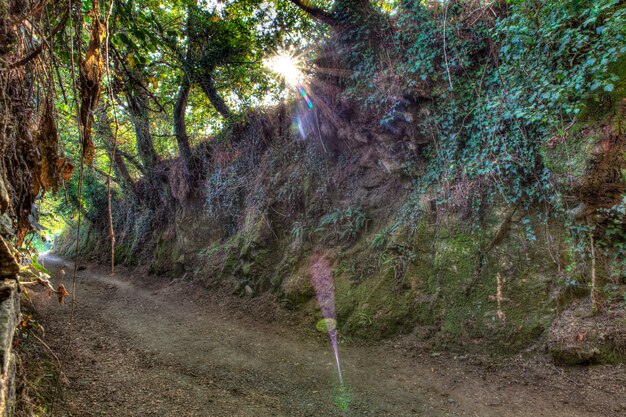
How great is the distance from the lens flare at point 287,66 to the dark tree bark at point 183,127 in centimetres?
282

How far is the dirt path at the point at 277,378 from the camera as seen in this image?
3.85 m

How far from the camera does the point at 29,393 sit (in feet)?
8.37

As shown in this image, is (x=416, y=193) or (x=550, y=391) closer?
(x=550, y=391)

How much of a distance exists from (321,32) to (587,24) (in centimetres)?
612

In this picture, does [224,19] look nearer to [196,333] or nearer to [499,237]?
[196,333]

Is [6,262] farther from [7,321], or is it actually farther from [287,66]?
[287,66]

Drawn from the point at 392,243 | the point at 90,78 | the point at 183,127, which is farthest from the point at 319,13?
the point at 90,78

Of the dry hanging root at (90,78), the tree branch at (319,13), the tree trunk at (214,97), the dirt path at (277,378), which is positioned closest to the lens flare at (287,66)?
the tree branch at (319,13)

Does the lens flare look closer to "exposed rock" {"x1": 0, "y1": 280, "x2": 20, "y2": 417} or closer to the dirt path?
the dirt path

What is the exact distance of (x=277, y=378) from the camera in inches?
193

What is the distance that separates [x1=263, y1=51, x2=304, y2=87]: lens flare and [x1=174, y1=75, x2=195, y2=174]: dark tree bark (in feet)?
9.26

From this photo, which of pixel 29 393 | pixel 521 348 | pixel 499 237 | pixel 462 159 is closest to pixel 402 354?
pixel 521 348

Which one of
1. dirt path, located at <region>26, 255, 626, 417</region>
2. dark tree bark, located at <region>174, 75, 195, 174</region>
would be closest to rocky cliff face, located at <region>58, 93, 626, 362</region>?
dirt path, located at <region>26, 255, 626, 417</region>

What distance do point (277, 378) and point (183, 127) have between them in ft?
33.7
